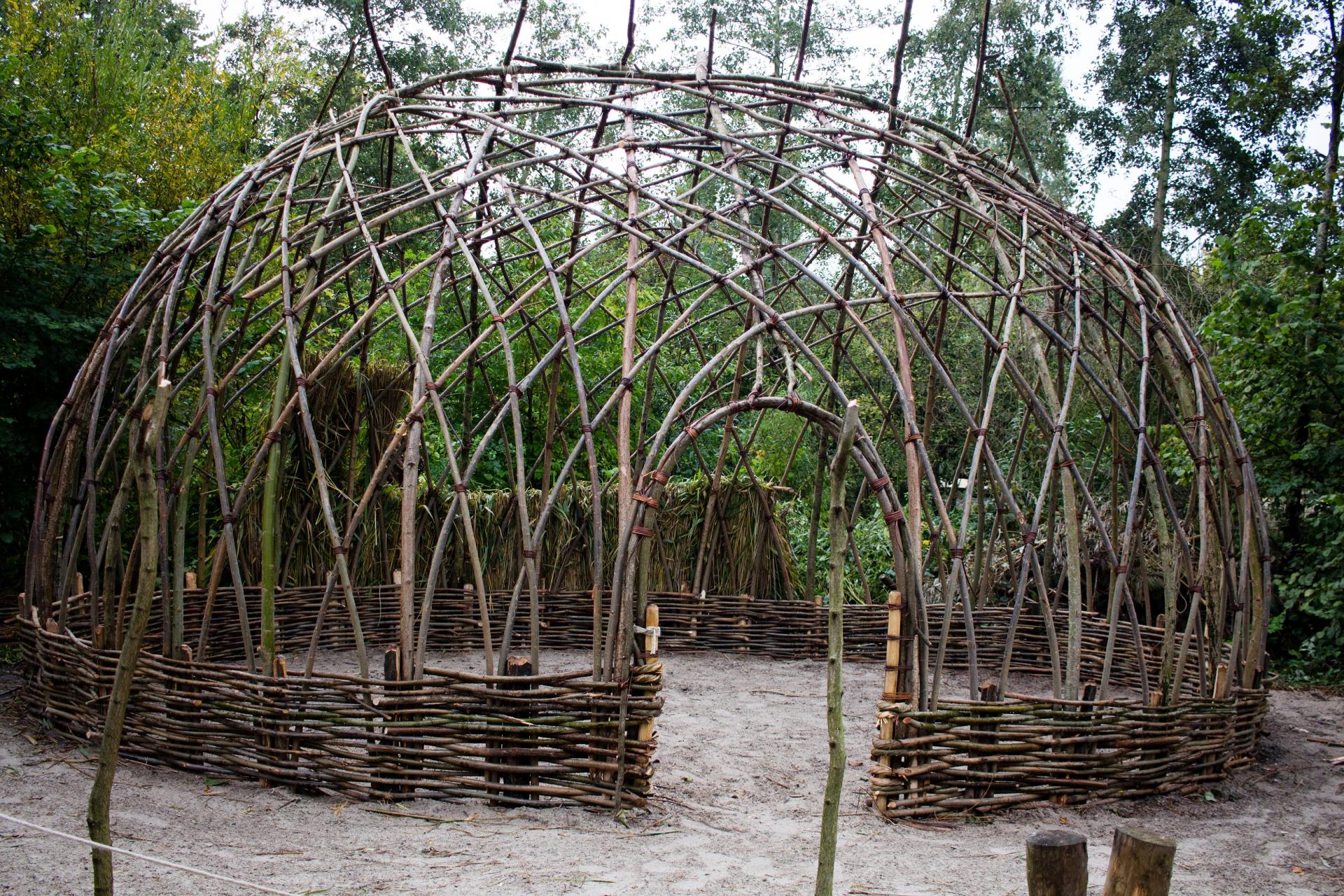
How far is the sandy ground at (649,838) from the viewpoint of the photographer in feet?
13.5

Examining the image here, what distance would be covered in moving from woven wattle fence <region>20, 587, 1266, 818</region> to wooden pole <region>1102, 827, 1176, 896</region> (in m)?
2.29

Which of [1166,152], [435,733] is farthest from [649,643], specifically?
[1166,152]

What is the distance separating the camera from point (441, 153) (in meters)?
19.9

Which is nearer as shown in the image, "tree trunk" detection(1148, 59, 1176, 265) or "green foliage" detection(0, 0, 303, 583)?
"green foliage" detection(0, 0, 303, 583)

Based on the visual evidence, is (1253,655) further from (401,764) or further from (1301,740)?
(401,764)

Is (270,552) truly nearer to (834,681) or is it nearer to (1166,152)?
(834,681)

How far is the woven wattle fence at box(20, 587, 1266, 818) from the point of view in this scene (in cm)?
492

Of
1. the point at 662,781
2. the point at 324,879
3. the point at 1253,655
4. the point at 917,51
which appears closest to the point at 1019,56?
the point at 917,51

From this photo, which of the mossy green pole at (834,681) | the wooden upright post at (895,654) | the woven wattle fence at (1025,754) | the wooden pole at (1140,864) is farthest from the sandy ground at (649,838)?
the wooden pole at (1140,864)

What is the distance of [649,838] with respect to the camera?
4.68 m

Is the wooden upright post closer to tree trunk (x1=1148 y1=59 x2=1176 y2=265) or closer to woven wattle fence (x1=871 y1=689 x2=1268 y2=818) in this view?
woven wattle fence (x1=871 y1=689 x2=1268 y2=818)

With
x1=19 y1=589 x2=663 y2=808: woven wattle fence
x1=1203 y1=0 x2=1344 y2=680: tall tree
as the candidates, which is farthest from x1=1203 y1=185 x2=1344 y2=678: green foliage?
x1=19 y1=589 x2=663 y2=808: woven wattle fence

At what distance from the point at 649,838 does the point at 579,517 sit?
5.17m

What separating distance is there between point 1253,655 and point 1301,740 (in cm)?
112
